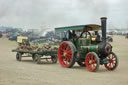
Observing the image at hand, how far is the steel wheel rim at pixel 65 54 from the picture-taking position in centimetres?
1079

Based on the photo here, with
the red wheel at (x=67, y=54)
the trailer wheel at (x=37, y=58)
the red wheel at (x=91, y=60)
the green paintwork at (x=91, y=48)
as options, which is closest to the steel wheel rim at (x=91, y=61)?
the red wheel at (x=91, y=60)

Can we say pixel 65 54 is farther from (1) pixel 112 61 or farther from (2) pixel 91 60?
(1) pixel 112 61

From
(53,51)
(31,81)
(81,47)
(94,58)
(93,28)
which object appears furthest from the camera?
(53,51)

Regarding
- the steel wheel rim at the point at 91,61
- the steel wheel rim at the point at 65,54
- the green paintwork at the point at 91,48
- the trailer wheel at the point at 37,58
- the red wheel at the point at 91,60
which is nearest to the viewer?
the red wheel at the point at 91,60

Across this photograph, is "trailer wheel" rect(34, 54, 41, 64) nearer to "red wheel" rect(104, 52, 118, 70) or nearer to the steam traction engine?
the steam traction engine

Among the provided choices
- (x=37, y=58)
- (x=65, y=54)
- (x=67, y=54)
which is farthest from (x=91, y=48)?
(x=37, y=58)

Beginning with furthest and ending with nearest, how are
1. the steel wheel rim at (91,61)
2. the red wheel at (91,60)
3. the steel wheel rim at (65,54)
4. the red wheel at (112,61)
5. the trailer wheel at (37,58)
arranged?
the trailer wheel at (37,58) → the steel wheel rim at (65,54) → the red wheel at (112,61) → the steel wheel rim at (91,61) → the red wheel at (91,60)

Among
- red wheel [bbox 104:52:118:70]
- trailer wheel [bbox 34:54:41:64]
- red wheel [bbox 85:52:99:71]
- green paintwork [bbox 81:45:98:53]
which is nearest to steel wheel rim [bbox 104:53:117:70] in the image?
red wheel [bbox 104:52:118:70]

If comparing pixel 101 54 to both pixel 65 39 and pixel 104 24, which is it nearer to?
pixel 104 24

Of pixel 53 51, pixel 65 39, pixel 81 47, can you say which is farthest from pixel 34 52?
pixel 81 47

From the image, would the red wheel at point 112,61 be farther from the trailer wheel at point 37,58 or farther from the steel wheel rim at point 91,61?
the trailer wheel at point 37,58

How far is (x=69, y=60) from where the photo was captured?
428 inches

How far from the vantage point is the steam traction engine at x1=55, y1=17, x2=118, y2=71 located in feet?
31.2

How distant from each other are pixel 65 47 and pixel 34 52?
2.02 m
